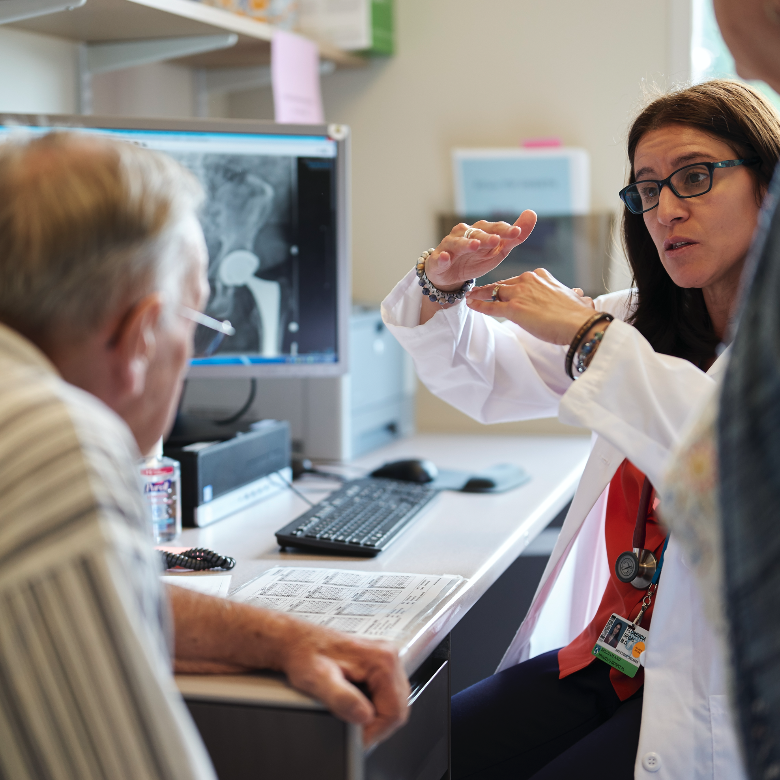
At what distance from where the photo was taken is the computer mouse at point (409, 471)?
5.37ft

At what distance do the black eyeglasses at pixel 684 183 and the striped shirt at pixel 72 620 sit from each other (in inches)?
37.3

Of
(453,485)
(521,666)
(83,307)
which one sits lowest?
(521,666)

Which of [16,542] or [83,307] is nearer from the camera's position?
[16,542]

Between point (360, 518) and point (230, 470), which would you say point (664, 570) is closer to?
point (360, 518)

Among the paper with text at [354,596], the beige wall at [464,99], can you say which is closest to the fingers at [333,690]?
the paper with text at [354,596]

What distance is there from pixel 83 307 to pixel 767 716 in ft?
1.80

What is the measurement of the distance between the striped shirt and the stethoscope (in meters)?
0.74

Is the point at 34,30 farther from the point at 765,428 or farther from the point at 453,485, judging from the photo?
the point at 765,428

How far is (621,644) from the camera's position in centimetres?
116

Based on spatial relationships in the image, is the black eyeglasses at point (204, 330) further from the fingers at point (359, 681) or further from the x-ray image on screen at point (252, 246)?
the x-ray image on screen at point (252, 246)

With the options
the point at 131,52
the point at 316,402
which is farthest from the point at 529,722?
the point at 131,52

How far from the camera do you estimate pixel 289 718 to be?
792 millimetres

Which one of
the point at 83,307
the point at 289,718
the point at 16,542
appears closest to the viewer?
the point at 16,542

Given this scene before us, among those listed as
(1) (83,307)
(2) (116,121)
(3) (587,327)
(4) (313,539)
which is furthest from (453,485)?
(1) (83,307)
